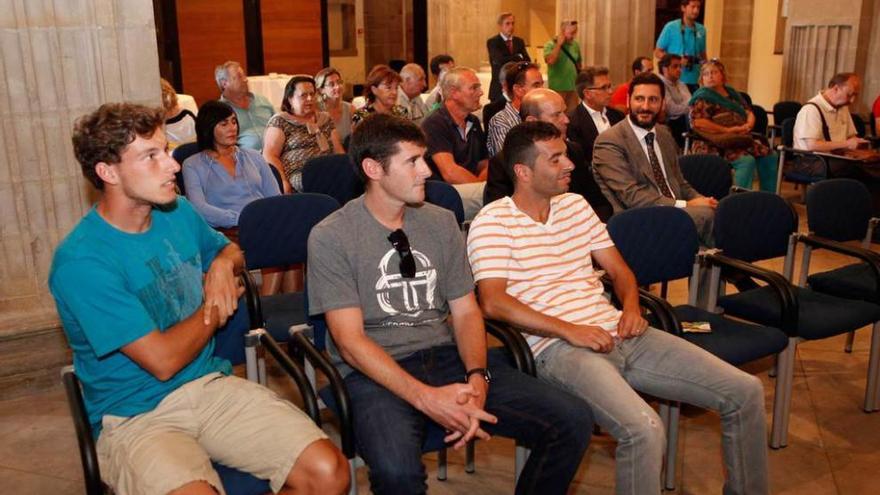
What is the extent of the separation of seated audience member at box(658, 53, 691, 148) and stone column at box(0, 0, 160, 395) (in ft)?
17.1

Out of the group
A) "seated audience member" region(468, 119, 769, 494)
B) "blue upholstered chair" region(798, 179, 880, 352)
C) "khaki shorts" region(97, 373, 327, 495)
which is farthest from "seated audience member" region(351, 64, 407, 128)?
"khaki shorts" region(97, 373, 327, 495)

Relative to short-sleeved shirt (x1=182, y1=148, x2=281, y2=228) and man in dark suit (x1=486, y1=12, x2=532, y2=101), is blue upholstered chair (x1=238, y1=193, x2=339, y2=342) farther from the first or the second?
man in dark suit (x1=486, y1=12, x2=532, y2=101)

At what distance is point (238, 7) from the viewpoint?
1156 cm

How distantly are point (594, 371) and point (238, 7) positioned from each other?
10.0 metres

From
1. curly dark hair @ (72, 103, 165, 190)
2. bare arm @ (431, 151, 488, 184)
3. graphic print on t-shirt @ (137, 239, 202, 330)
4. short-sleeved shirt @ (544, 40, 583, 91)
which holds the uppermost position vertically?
curly dark hair @ (72, 103, 165, 190)

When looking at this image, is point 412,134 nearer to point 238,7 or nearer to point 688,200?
point 688,200

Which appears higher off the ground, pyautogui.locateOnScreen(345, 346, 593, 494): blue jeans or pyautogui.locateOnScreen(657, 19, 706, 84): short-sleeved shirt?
pyautogui.locateOnScreen(657, 19, 706, 84): short-sleeved shirt

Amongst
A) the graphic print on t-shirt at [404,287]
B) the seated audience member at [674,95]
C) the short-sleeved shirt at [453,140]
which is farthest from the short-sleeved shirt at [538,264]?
the seated audience member at [674,95]

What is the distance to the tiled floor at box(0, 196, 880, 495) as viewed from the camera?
3230mm

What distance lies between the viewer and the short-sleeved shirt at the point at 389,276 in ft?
8.61

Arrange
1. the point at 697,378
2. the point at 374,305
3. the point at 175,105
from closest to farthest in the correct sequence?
the point at 374,305 < the point at 697,378 < the point at 175,105

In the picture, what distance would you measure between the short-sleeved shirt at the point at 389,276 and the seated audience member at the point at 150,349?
1.01 feet

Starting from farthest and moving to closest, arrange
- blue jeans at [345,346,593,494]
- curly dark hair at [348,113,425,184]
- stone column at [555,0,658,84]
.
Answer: stone column at [555,0,658,84], curly dark hair at [348,113,425,184], blue jeans at [345,346,593,494]

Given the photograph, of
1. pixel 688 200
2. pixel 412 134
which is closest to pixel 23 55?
pixel 412 134
